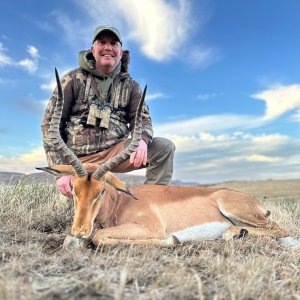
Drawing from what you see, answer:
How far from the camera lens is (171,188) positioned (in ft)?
24.3

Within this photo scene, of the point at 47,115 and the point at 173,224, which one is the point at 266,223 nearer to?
the point at 173,224

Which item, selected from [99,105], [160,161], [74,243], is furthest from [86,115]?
[74,243]

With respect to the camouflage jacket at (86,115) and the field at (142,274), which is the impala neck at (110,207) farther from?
the camouflage jacket at (86,115)

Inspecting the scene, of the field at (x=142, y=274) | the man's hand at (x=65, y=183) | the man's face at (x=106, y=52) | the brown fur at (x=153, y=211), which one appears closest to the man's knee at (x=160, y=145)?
the brown fur at (x=153, y=211)

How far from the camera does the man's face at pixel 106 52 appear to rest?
8.19 meters

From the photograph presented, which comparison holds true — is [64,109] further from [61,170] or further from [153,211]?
[153,211]

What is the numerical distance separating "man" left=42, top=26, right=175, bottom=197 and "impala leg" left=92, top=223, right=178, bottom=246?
7.50 ft

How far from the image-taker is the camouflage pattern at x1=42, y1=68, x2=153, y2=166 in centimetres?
809

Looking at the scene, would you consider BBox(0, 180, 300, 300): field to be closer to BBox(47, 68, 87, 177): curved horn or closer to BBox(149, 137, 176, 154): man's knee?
BBox(47, 68, 87, 177): curved horn

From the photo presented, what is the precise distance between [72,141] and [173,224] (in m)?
2.66

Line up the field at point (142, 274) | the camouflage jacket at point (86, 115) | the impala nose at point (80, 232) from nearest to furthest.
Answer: the field at point (142, 274)
the impala nose at point (80, 232)
the camouflage jacket at point (86, 115)

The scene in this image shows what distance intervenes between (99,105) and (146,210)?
8.16 ft

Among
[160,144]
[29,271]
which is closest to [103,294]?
[29,271]

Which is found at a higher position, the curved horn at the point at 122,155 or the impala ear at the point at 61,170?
the curved horn at the point at 122,155
